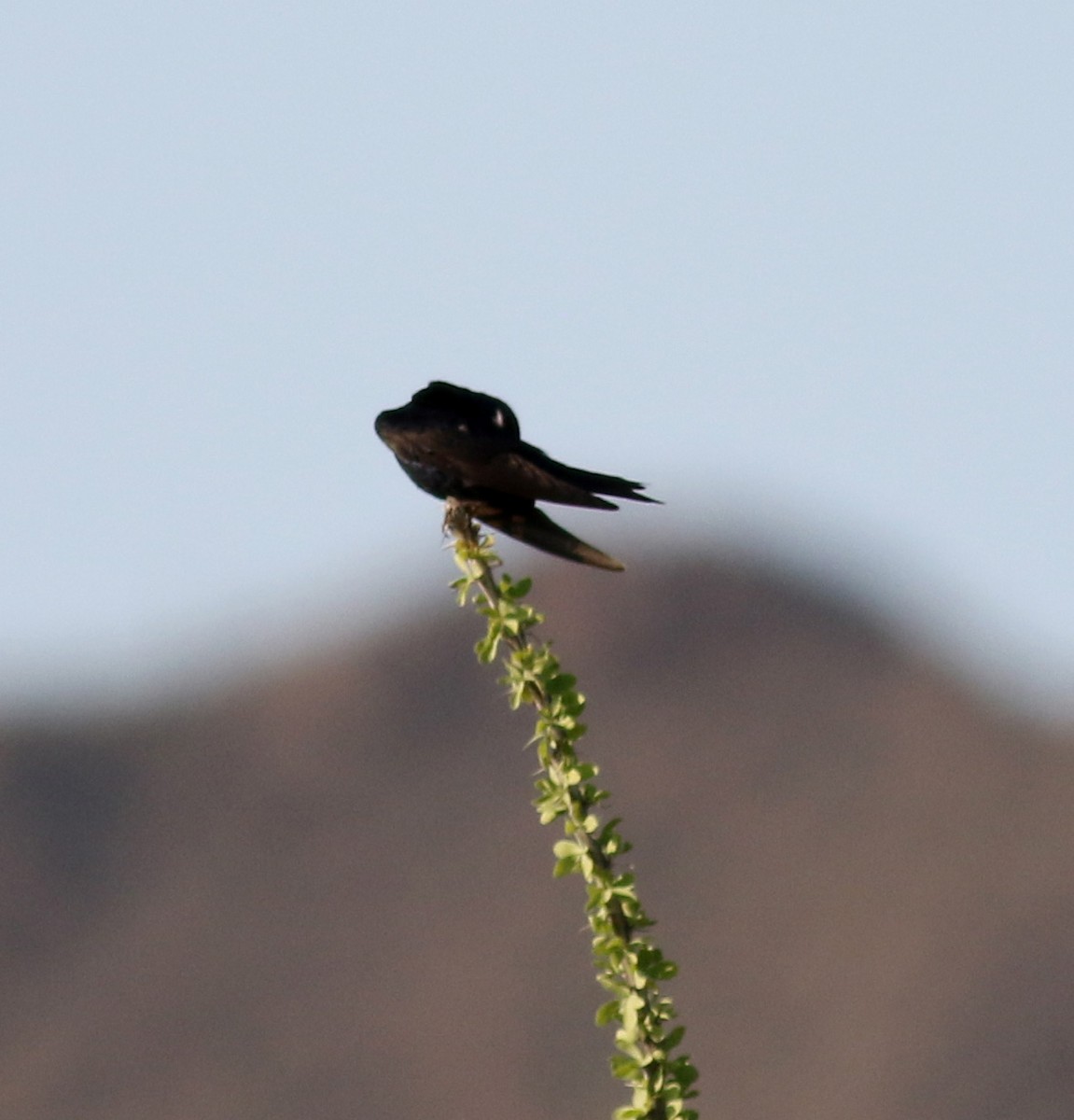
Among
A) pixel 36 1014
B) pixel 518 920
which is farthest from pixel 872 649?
pixel 36 1014

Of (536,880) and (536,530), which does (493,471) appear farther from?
(536,880)

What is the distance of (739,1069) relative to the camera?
45.6 m

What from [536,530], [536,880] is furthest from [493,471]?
[536,880]

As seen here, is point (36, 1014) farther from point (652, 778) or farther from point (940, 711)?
point (940, 711)

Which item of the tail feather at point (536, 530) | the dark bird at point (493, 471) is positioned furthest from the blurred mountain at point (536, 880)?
the tail feather at point (536, 530)

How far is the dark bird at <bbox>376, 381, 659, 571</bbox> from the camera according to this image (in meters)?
6.63

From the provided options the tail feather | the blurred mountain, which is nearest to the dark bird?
the tail feather

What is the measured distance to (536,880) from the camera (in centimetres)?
4909

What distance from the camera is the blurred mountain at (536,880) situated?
4625 centimetres

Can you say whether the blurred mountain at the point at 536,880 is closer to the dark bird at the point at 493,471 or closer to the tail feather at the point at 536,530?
the dark bird at the point at 493,471

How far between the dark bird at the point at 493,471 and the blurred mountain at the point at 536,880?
35.4 metres

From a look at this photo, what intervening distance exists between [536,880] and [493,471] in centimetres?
4287

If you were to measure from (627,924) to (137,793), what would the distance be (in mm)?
53725

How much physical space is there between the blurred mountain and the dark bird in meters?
35.4
